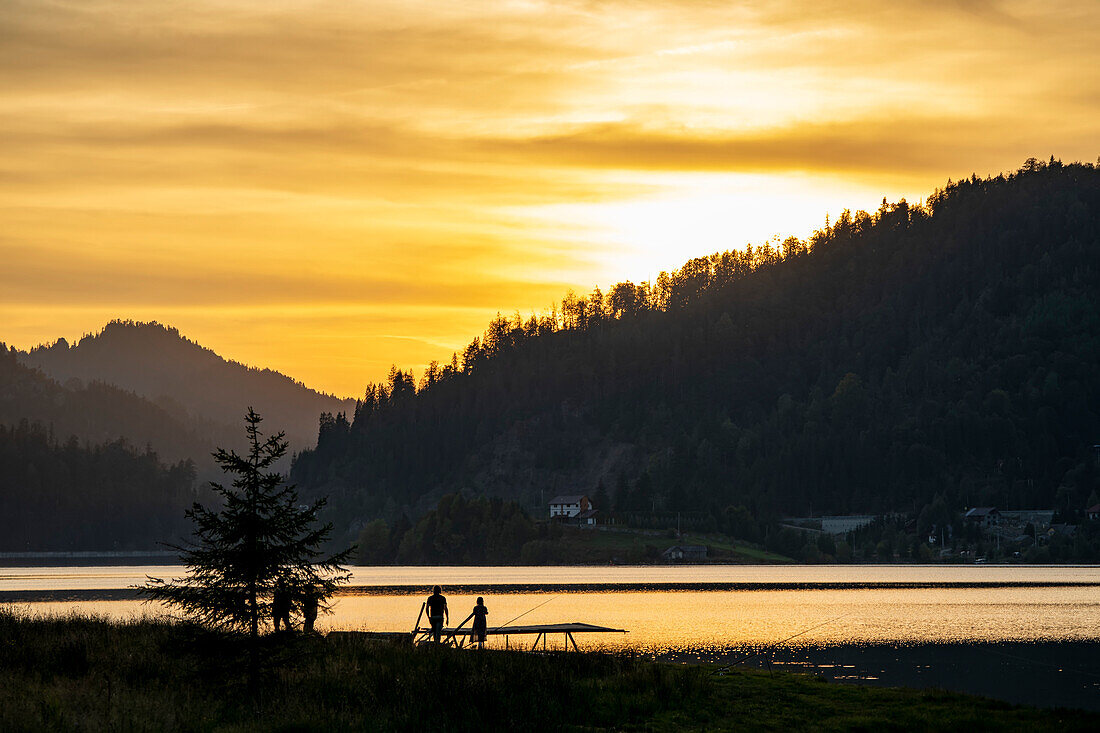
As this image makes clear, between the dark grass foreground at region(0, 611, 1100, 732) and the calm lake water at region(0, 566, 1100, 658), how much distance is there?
15671 millimetres

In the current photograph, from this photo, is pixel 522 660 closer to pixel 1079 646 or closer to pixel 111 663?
pixel 111 663

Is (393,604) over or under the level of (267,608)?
under

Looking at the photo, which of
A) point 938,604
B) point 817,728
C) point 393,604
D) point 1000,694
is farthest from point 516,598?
point 817,728

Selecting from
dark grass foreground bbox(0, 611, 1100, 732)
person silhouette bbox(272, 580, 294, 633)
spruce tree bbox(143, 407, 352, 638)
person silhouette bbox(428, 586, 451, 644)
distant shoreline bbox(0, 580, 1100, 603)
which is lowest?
distant shoreline bbox(0, 580, 1100, 603)

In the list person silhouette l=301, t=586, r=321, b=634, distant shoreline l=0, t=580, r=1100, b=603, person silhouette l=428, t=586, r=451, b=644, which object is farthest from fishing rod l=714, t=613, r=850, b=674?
distant shoreline l=0, t=580, r=1100, b=603

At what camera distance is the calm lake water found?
73.9m

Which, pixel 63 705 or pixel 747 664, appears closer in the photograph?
pixel 63 705

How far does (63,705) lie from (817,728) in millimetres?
20648

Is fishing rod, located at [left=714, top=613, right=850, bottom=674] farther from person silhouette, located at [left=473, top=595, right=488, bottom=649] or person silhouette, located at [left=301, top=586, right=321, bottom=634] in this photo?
person silhouette, located at [left=301, top=586, right=321, bottom=634]

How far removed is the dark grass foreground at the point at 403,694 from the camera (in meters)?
32.3

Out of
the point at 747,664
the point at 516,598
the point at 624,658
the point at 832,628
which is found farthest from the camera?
the point at 516,598

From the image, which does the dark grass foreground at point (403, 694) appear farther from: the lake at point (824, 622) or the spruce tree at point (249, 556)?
the lake at point (824, 622)

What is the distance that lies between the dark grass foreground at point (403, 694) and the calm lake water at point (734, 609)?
1567 cm

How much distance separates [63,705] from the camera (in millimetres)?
31891
